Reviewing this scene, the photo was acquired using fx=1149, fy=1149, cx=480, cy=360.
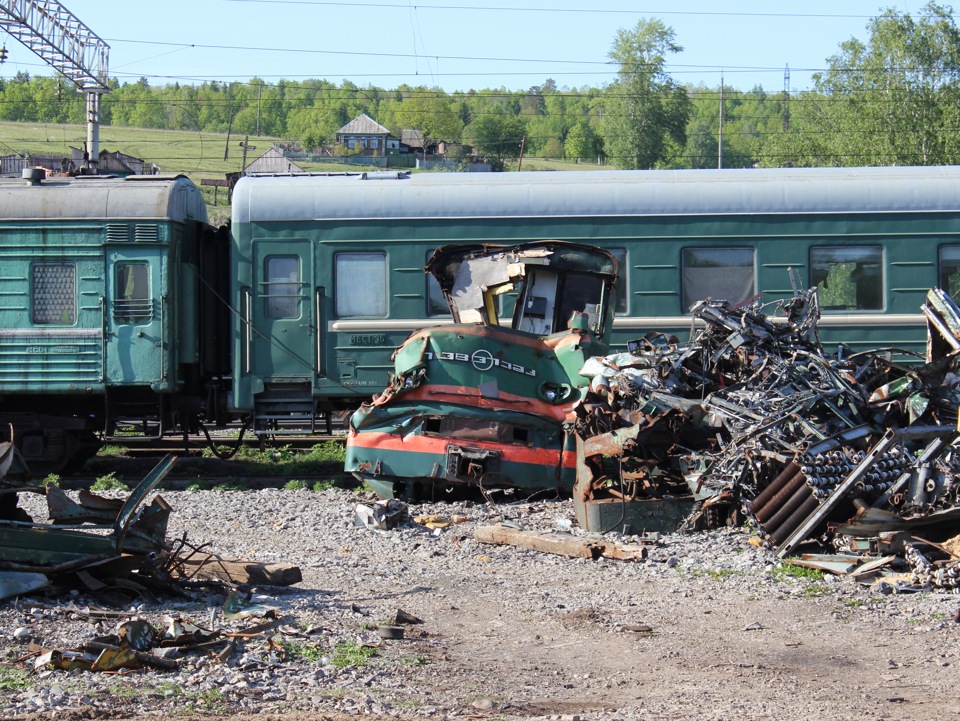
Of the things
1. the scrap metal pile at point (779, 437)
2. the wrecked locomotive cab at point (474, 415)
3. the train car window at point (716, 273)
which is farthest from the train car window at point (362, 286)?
the scrap metal pile at point (779, 437)

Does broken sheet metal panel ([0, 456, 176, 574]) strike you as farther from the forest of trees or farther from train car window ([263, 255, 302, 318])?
the forest of trees

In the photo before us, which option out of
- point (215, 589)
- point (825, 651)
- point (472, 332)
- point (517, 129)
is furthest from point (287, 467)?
point (517, 129)

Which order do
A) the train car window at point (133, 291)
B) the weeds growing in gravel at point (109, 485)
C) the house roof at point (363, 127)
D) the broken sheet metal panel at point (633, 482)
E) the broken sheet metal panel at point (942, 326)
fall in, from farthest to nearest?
the house roof at point (363, 127) → the train car window at point (133, 291) → the weeds growing in gravel at point (109, 485) → the broken sheet metal panel at point (942, 326) → the broken sheet metal panel at point (633, 482)

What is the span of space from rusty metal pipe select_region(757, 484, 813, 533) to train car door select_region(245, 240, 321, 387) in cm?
683

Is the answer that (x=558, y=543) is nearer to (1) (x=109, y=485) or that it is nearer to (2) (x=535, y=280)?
(2) (x=535, y=280)

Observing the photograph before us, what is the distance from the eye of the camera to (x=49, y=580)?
6.83 metres

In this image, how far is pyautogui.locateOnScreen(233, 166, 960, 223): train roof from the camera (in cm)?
1378

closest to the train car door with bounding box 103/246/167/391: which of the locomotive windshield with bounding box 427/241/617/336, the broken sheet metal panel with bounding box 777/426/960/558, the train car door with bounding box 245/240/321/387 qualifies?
the train car door with bounding box 245/240/321/387

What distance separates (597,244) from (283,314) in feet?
12.8

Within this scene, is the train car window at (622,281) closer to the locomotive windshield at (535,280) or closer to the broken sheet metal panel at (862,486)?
the locomotive windshield at (535,280)

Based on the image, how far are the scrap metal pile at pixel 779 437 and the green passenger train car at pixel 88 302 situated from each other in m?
5.75

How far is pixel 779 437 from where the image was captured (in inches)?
355

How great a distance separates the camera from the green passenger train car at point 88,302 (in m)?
13.8

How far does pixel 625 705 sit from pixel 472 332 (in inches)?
238
